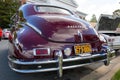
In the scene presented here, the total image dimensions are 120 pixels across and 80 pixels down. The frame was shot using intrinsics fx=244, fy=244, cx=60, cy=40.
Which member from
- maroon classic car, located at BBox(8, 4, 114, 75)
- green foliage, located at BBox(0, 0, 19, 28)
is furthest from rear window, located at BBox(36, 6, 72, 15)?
green foliage, located at BBox(0, 0, 19, 28)

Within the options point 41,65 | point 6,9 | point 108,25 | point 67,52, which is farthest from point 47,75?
point 6,9

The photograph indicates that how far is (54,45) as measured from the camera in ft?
13.6

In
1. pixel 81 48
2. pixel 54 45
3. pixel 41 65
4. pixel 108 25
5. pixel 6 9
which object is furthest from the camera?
pixel 6 9

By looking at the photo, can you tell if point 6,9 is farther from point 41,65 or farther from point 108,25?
point 41,65

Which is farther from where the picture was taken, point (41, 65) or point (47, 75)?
point (47, 75)

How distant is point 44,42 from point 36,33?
25cm

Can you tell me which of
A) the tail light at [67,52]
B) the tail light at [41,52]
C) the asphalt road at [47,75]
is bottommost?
the asphalt road at [47,75]

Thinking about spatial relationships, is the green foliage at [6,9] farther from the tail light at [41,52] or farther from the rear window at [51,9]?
the tail light at [41,52]

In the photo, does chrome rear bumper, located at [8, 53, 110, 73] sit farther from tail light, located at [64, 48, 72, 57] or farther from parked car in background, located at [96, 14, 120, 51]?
parked car in background, located at [96, 14, 120, 51]

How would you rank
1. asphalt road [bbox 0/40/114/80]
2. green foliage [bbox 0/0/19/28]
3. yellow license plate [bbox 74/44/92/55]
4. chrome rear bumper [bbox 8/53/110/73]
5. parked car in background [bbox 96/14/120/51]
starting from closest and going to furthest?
chrome rear bumper [bbox 8/53/110/73] < yellow license plate [bbox 74/44/92/55] < asphalt road [bbox 0/40/114/80] < parked car in background [bbox 96/14/120/51] < green foliage [bbox 0/0/19/28]

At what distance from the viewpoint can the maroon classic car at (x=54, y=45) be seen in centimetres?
397

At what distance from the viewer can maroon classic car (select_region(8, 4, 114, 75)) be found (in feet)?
13.0

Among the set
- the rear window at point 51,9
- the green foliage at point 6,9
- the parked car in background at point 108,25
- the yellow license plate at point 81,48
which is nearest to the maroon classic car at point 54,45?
the yellow license plate at point 81,48

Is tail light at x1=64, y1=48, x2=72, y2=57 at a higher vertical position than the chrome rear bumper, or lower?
higher
